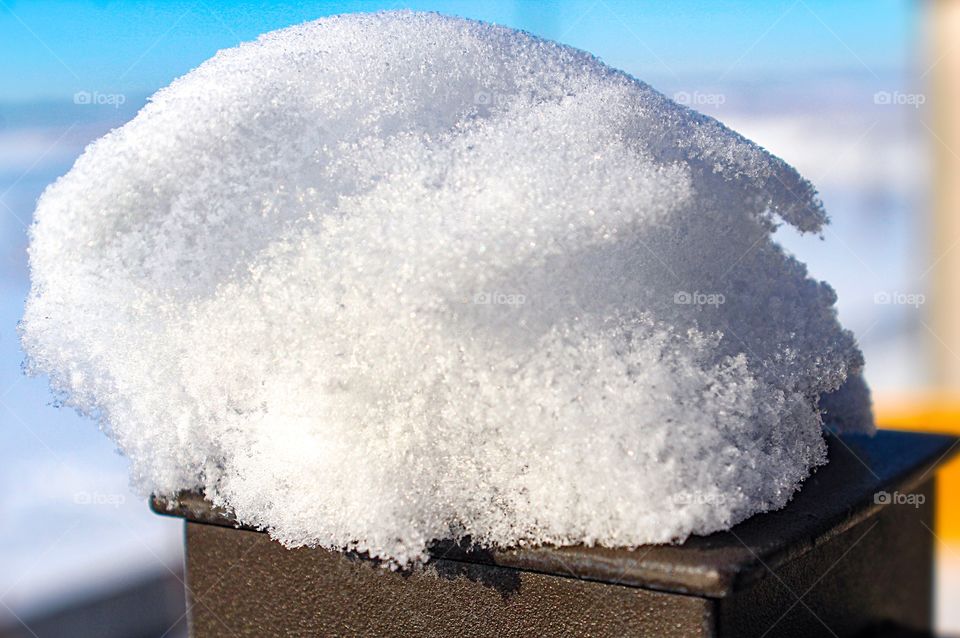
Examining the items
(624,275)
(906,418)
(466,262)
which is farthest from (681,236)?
(906,418)
